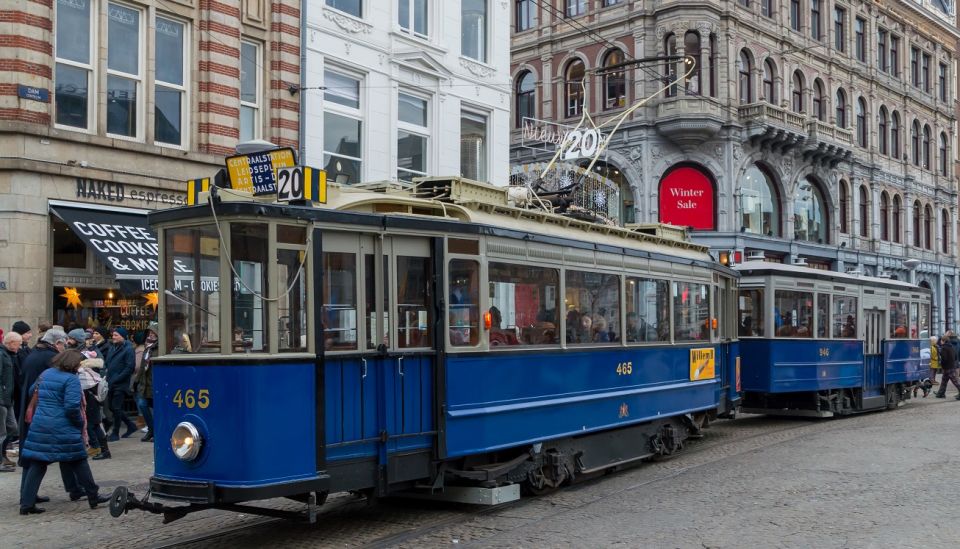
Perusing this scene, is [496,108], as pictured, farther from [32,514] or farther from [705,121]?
[32,514]

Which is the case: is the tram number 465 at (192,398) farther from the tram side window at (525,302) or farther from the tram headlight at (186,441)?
the tram side window at (525,302)

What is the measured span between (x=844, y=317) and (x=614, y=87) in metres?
17.8

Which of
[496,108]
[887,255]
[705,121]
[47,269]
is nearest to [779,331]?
[496,108]

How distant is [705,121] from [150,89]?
69.2 feet

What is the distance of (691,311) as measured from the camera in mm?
13273

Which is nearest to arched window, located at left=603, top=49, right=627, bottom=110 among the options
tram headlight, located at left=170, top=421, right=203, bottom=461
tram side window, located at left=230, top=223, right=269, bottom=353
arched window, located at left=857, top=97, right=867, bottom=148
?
arched window, located at left=857, top=97, right=867, bottom=148

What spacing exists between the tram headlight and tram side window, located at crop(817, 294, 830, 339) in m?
13.7

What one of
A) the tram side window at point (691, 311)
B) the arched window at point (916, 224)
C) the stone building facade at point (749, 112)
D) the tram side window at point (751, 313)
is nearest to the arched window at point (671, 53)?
the stone building facade at point (749, 112)

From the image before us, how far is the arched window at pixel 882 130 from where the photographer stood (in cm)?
4441

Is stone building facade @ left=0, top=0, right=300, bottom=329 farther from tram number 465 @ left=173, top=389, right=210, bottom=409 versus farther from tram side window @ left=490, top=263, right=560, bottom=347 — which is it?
tram number 465 @ left=173, top=389, right=210, bottom=409

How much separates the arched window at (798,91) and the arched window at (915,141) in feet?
38.7

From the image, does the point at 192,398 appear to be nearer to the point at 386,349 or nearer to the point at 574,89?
the point at 386,349

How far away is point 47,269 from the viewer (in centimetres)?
1464

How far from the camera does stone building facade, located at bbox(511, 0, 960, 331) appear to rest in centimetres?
3366
